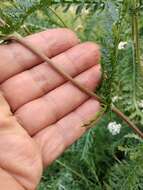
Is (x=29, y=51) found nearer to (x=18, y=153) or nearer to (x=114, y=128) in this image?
(x=18, y=153)

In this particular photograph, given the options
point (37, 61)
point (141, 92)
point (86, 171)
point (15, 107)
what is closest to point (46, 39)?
point (37, 61)

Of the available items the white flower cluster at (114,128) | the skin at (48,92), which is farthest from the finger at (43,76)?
the white flower cluster at (114,128)

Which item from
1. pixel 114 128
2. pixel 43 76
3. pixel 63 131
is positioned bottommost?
pixel 114 128

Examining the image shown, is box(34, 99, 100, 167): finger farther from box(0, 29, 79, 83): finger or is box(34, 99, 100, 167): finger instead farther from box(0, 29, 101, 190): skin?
box(0, 29, 79, 83): finger

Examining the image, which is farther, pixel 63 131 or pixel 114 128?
pixel 114 128

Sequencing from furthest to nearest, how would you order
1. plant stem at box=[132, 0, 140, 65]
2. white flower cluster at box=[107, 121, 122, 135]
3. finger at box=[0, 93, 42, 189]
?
white flower cluster at box=[107, 121, 122, 135], finger at box=[0, 93, 42, 189], plant stem at box=[132, 0, 140, 65]

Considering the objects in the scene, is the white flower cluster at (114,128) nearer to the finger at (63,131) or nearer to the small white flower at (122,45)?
the finger at (63,131)

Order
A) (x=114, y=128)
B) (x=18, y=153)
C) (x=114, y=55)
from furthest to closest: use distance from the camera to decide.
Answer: (x=114, y=128) → (x=18, y=153) → (x=114, y=55)

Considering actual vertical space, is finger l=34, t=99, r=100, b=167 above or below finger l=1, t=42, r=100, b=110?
below

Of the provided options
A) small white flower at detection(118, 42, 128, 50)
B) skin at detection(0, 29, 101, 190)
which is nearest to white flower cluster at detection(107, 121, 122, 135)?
skin at detection(0, 29, 101, 190)

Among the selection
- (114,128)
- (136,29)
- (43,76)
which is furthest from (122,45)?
(114,128)
